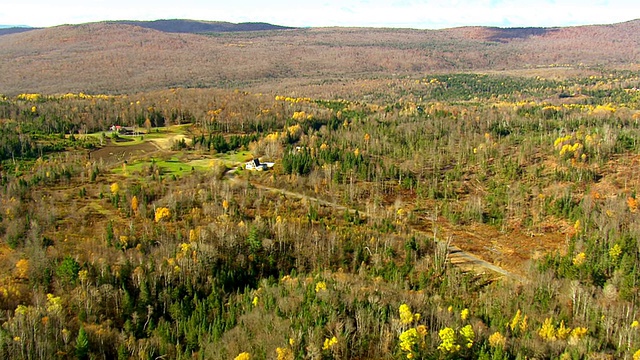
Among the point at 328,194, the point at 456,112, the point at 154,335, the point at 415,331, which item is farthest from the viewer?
the point at 456,112

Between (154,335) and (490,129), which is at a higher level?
(490,129)

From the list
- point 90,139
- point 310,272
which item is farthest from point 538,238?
point 90,139

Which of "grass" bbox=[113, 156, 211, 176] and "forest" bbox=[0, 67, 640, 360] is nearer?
"forest" bbox=[0, 67, 640, 360]

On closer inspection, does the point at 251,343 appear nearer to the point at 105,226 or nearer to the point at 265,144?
the point at 105,226

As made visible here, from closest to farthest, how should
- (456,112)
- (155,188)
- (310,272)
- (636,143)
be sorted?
(310,272), (155,188), (636,143), (456,112)

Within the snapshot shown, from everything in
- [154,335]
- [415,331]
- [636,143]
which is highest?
[636,143]

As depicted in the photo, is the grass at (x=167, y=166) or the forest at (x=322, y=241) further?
the grass at (x=167, y=166)

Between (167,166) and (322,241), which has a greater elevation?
(167,166)

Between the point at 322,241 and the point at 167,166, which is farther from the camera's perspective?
the point at 167,166
